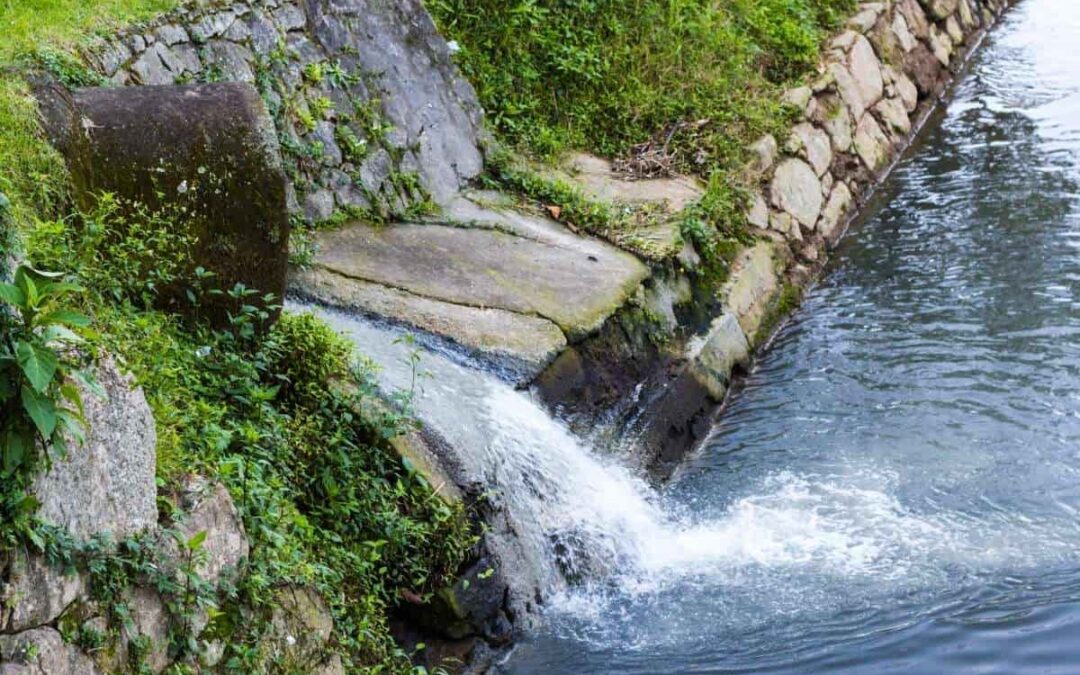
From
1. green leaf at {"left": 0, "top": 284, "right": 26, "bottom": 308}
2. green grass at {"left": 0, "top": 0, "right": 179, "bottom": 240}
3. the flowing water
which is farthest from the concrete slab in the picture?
green leaf at {"left": 0, "top": 284, "right": 26, "bottom": 308}

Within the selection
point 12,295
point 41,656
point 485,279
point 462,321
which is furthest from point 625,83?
point 41,656

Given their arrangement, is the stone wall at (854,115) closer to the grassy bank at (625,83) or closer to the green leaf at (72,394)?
the grassy bank at (625,83)

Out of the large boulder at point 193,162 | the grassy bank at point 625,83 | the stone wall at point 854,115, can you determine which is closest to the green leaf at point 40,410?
the large boulder at point 193,162

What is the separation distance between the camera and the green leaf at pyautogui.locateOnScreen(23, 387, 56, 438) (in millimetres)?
3635

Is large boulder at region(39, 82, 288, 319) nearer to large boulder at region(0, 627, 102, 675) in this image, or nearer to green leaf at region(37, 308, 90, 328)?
green leaf at region(37, 308, 90, 328)

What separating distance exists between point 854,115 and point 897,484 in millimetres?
5518

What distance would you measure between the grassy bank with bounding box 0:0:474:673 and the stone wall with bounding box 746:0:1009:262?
15.2 feet

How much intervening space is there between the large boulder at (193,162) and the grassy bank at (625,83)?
4.04m

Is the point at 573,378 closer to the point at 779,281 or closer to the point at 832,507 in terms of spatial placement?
the point at 832,507

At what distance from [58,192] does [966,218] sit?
695 cm

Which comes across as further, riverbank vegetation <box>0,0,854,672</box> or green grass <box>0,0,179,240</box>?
green grass <box>0,0,179,240</box>

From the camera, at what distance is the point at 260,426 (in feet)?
17.6

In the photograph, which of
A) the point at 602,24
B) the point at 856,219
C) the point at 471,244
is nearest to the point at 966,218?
the point at 856,219

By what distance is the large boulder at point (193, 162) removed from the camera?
5520 millimetres
